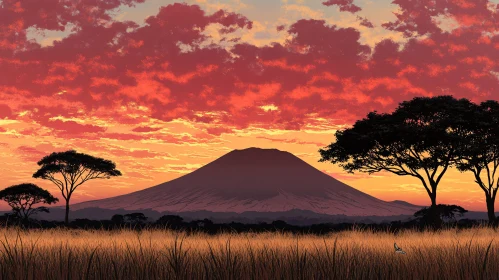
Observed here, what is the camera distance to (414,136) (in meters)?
42.8

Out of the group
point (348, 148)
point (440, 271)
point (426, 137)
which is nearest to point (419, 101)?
point (426, 137)

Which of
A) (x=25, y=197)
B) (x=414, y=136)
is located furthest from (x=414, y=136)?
(x=25, y=197)

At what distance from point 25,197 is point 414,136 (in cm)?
4716

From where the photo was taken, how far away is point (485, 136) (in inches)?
1736

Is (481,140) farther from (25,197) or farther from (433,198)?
(25,197)

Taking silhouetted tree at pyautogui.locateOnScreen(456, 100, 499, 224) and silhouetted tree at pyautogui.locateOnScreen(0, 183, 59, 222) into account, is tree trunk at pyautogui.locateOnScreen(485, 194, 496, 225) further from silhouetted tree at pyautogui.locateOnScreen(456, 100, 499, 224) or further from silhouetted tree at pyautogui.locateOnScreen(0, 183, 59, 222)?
silhouetted tree at pyautogui.locateOnScreen(0, 183, 59, 222)

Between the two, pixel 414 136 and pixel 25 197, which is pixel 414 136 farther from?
pixel 25 197

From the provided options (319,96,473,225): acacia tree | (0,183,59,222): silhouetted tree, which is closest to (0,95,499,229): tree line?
(319,96,473,225): acacia tree

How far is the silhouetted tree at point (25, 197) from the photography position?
231ft

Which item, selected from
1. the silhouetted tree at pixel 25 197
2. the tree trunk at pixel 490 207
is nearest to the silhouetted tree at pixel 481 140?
the tree trunk at pixel 490 207

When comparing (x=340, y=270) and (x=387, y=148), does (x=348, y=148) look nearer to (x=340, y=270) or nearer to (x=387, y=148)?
(x=387, y=148)

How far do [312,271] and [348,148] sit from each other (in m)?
38.4

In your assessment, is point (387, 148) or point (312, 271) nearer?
point (312, 271)

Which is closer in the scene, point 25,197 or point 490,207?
point 490,207
